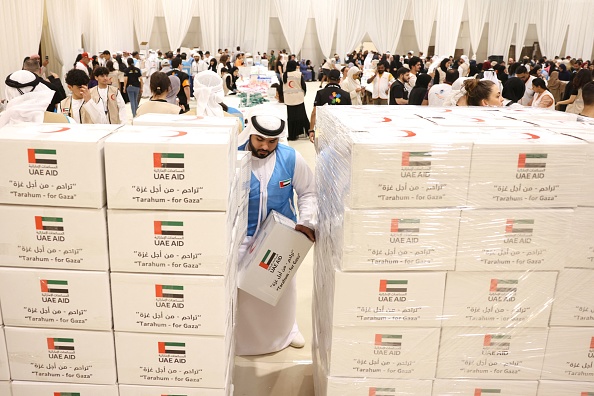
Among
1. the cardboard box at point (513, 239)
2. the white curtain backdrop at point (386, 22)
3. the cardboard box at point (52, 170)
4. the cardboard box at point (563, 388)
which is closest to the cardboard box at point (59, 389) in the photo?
the cardboard box at point (52, 170)

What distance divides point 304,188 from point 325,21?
21569 mm

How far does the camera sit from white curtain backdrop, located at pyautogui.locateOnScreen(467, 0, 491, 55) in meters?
23.8

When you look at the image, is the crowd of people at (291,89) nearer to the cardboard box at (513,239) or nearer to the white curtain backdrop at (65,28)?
the white curtain backdrop at (65,28)

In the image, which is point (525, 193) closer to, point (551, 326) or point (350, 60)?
point (551, 326)

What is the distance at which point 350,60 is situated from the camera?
72.8 ft

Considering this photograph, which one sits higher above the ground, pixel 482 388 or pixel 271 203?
pixel 271 203

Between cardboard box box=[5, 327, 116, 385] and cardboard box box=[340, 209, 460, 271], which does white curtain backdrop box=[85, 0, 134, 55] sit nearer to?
cardboard box box=[5, 327, 116, 385]

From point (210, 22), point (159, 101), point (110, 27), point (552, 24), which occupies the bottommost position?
point (159, 101)

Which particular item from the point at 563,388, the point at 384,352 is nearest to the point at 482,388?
the point at 563,388

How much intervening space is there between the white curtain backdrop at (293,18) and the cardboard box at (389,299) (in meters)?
22.6

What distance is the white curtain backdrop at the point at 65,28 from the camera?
14367 mm

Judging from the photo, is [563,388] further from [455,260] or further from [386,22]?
[386,22]

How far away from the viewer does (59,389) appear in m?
2.21

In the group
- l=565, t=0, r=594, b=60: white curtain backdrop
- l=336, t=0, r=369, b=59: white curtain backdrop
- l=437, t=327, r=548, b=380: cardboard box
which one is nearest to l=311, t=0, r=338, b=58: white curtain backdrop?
l=336, t=0, r=369, b=59: white curtain backdrop
